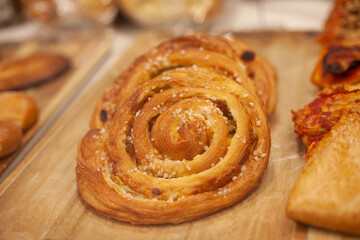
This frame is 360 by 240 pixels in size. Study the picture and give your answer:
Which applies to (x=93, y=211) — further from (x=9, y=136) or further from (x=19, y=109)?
(x=19, y=109)

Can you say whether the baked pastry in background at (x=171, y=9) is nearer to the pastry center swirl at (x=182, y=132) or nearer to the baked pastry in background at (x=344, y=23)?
the baked pastry in background at (x=344, y=23)

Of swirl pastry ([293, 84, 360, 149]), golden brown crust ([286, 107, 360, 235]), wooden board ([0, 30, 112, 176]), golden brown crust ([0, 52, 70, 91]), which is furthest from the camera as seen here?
golden brown crust ([0, 52, 70, 91])

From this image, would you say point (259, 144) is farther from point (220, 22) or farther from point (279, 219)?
point (220, 22)

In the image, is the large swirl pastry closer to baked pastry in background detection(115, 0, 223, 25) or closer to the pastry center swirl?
the pastry center swirl

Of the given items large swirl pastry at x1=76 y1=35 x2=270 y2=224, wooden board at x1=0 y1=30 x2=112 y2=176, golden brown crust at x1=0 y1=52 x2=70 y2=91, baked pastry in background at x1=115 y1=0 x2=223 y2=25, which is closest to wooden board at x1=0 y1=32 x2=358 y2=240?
large swirl pastry at x1=76 y1=35 x2=270 y2=224

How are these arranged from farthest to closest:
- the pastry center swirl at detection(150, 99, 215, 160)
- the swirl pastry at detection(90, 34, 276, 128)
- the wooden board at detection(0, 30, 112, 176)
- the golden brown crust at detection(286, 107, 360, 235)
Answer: the wooden board at detection(0, 30, 112, 176)
the swirl pastry at detection(90, 34, 276, 128)
the pastry center swirl at detection(150, 99, 215, 160)
the golden brown crust at detection(286, 107, 360, 235)

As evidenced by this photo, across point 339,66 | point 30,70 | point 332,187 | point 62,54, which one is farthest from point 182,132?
point 62,54
